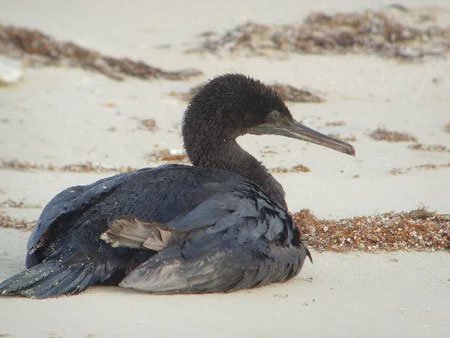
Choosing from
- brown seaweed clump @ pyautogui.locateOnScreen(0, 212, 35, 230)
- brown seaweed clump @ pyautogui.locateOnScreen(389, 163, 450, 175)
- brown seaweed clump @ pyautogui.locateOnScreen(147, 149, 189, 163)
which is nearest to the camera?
brown seaweed clump @ pyautogui.locateOnScreen(0, 212, 35, 230)

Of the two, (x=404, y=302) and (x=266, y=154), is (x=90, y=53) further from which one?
(x=404, y=302)

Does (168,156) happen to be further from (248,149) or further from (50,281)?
(50,281)

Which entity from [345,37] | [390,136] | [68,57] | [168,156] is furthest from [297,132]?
[345,37]

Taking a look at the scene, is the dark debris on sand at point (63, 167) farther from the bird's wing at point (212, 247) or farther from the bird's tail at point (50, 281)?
the bird's tail at point (50, 281)

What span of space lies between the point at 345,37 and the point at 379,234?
27.6 feet

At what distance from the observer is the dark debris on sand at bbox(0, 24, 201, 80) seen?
540 inches

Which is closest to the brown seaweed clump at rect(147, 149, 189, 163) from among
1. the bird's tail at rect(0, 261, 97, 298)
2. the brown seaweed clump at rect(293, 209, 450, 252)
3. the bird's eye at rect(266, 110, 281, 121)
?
the brown seaweed clump at rect(293, 209, 450, 252)

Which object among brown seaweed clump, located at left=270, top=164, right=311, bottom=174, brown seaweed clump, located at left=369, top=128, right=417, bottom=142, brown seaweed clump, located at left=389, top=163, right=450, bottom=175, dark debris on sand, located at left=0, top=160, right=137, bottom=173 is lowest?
Result: dark debris on sand, located at left=0, top=160, right=137, bottom=173

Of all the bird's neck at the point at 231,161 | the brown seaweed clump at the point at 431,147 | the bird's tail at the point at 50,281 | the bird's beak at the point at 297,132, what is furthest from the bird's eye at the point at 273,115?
the brown seaweed clump at the point at 431,147

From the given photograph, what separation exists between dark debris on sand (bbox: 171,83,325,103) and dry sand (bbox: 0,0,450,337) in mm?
186

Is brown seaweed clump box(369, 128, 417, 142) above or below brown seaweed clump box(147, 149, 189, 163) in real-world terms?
above

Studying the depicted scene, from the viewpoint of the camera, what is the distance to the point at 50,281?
5.44 metres

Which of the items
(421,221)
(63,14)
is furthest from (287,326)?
(63,14)

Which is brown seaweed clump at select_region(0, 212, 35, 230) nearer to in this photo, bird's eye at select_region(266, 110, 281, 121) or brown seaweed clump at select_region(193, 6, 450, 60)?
bird's eye at select_region(266, 110, 281, 121)
